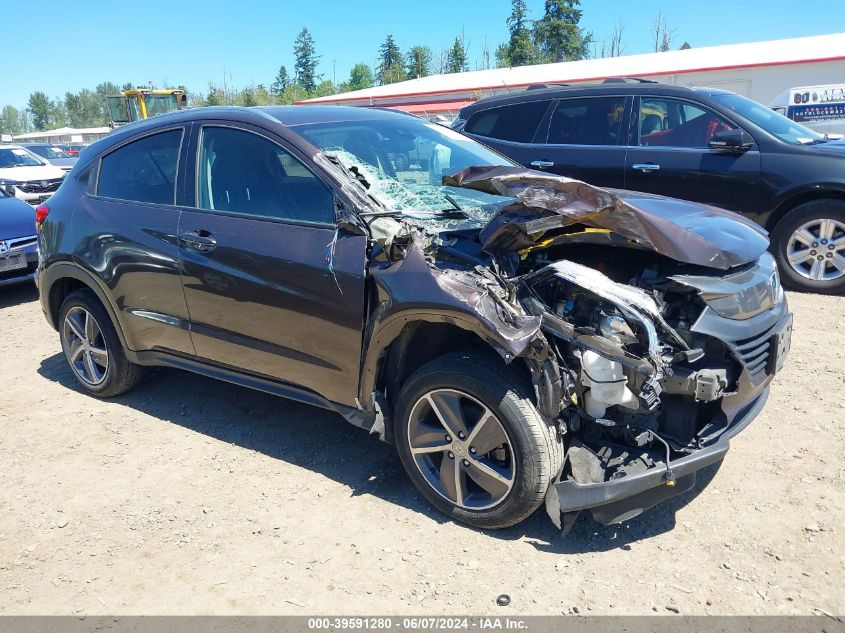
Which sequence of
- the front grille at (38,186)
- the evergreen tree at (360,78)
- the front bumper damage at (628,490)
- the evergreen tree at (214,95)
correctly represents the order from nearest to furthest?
1. the front bumper damage at (628,490)
2. the front grille at (38,186)
3. the evergreen tree at (214,95)
4. the evergreen tree at (360,78)

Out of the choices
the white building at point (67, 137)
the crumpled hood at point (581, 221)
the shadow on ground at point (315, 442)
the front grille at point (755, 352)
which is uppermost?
the crumpled hood at point (581, 221)

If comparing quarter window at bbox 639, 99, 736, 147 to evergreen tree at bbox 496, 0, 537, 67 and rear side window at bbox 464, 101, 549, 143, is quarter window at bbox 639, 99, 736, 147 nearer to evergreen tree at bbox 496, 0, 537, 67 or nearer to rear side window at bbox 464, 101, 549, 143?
rear side window at bbox 464, 101, 549, 143

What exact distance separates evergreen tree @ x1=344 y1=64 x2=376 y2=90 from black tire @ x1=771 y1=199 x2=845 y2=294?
267 ft

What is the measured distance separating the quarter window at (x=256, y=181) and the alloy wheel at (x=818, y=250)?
5.10 meters

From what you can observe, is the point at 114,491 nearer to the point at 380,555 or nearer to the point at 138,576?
the point at 138,576

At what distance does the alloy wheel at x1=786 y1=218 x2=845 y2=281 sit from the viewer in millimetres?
6359

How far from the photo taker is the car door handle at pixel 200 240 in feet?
12.5

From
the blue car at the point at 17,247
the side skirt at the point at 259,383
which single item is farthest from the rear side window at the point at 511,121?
the blue car at the point at 17,247

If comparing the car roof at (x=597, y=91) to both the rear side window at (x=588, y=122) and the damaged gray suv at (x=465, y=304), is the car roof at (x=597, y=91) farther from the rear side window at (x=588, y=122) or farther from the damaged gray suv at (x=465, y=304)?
the damaged gray suv at (x=465, y=304)

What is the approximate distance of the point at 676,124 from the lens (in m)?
6.98

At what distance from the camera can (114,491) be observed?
3758 mm

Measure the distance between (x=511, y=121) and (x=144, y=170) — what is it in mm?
4587

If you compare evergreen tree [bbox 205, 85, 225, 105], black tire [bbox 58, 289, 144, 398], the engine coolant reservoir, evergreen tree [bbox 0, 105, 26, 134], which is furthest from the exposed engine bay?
evergreen tree [bbox 0, 105, 26, 134]
